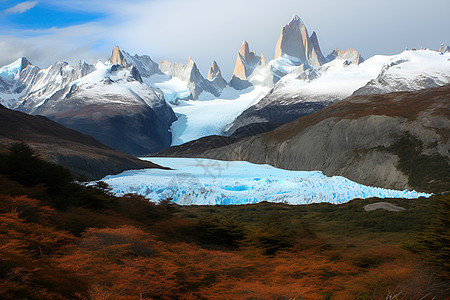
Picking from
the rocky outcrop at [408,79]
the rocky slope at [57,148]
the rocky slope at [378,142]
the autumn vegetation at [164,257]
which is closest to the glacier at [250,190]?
the rocky slope at [57,148]

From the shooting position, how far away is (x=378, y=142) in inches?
2320

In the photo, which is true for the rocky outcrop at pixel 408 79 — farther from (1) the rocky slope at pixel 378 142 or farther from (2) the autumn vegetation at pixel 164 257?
(2) the autumn vegetation at pixel 164 257

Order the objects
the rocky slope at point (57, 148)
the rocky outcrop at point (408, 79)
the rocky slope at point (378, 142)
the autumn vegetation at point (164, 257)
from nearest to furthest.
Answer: the autumn vegetation at point (164, 257)
the rocky slope at point (57, 148)
the rocky slope at point (378, 142)
the rocky outcrop at point (408, 79)

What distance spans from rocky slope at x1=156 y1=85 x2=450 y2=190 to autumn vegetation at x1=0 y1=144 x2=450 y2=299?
37329 mm

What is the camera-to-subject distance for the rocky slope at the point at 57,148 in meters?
45.1

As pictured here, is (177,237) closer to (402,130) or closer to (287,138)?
(402,130)

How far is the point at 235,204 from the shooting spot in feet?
144

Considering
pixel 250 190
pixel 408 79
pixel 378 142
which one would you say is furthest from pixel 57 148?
pixel 408 79

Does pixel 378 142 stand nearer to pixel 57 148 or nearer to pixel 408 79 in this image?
pixel 57 148

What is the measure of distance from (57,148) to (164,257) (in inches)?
1682

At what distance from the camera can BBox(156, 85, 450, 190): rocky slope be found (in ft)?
165

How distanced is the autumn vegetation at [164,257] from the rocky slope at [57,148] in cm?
2706

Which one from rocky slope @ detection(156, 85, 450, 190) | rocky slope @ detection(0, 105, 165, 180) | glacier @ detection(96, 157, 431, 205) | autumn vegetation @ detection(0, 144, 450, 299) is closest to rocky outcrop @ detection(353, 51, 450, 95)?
rocky slope @ detection(156, 85, 450, 190)

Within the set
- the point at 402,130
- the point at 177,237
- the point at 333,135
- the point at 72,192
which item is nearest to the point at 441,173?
the point at 402,130
